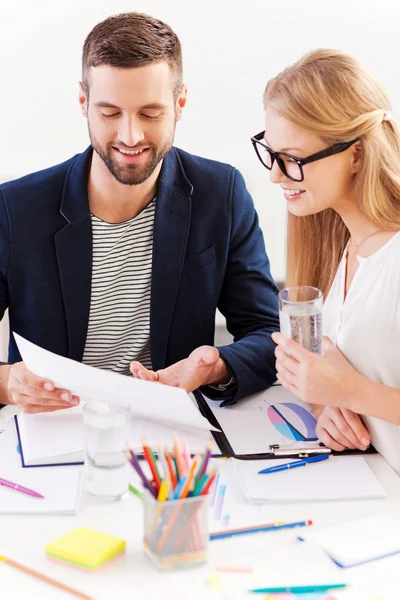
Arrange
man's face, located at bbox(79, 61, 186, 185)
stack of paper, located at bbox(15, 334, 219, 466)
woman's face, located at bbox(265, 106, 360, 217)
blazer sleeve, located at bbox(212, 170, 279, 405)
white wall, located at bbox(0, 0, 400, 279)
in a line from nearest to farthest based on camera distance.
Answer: stack of paper, located at bbox(15, 334, 219, 466)
woman's face, located at bbox(265, 106, 360, 217)
man's face, located at bbox(79, 61, 186, 185)
blazer sleeve, located at bbox(212, 170, 279, 405)
white wall, located at bbox(0, 0, 400, 279)

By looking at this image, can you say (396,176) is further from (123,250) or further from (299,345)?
(123,250)

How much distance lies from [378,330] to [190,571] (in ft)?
2.00

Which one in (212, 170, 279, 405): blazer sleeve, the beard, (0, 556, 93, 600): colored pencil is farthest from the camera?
(212, 170, 279, 405): blazer sleeve

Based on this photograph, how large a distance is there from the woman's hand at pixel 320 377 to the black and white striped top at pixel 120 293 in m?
0.61

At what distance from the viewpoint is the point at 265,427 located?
159 centimetres

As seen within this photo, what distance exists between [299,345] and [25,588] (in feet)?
2.03

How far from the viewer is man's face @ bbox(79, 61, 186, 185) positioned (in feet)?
5.84

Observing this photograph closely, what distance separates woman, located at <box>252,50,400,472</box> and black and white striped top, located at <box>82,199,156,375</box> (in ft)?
1.59

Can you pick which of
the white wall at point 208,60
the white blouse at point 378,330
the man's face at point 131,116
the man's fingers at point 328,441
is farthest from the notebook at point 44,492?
the white wall at point 208,60

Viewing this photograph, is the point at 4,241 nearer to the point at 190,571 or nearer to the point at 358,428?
the point at 358,428

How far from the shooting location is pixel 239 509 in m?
1.29

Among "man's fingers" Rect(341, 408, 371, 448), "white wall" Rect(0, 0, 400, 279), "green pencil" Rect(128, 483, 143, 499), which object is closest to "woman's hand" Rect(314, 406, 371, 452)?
"man's fingers" Rect(341, 408, 371, 448)

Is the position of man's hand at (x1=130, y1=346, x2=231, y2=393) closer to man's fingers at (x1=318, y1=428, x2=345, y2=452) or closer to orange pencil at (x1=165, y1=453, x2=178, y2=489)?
man's fingers at (x1=318, y1=428, x2=345, y2=452)

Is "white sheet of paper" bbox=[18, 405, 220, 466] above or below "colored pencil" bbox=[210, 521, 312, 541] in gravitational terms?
below
